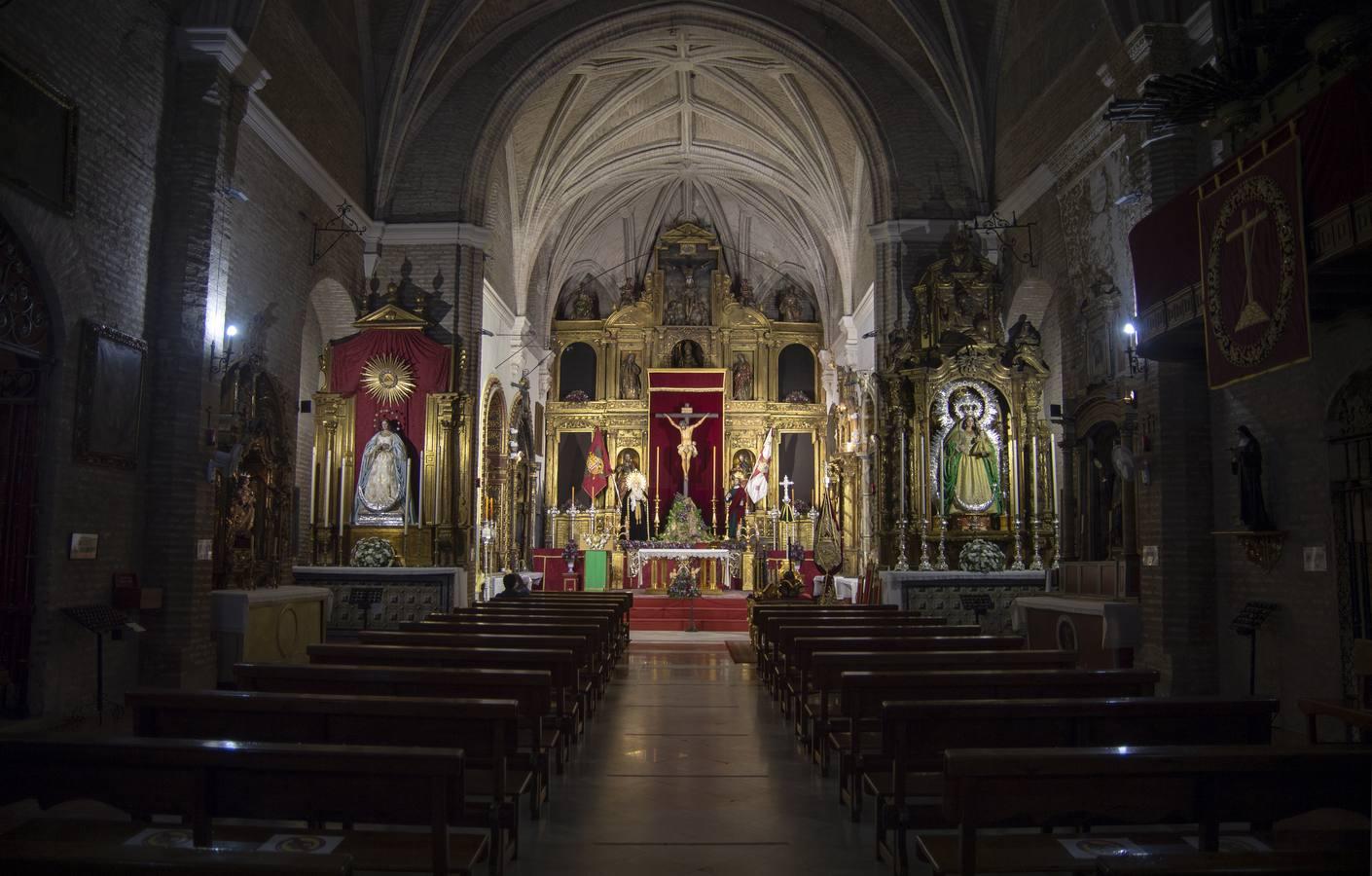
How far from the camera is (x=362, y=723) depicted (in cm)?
479

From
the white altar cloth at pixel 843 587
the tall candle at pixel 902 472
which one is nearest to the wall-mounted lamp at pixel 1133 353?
the tall candle at pixel 902 472

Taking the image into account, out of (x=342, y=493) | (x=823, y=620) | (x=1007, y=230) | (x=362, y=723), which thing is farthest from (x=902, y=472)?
(x=362, y=723)

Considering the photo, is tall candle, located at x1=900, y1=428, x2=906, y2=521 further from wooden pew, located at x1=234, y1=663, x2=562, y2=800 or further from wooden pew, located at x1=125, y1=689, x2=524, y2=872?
wooden pew, located at x1=125, y1=689, x2=524, y2=872

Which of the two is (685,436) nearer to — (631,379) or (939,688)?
(631,379)

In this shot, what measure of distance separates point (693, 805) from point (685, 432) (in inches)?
892

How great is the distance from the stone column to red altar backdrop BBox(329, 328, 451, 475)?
6050 mm

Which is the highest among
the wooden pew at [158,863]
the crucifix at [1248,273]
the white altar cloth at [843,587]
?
the crucifix at [1248,273]

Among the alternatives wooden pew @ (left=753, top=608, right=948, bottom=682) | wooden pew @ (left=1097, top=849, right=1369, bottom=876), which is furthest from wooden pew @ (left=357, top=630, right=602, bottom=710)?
wooden pew @ (left=1097, top=849, right=1369, bottom=876)

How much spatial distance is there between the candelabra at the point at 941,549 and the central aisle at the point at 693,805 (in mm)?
7061

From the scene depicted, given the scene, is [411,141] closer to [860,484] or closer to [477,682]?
[860,484]

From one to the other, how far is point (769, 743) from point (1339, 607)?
15.4 feet

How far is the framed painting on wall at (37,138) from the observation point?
7.77 m

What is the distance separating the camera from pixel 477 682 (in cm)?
571

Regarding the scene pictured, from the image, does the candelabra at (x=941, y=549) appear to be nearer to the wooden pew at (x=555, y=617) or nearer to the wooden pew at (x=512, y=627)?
the wooden pew at (x=555, y=617)
